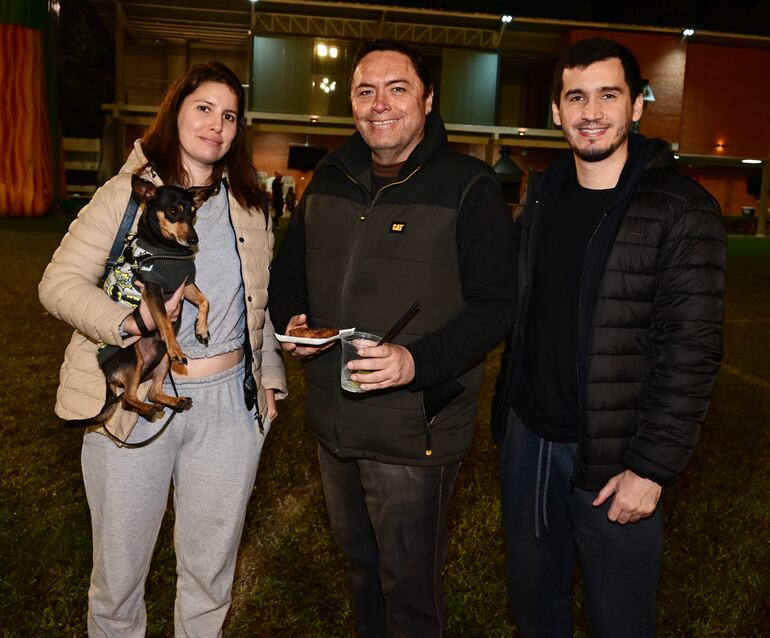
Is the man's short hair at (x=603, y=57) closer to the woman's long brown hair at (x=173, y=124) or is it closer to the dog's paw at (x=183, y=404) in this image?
the woman's long brown hair at (x=173, y=124)

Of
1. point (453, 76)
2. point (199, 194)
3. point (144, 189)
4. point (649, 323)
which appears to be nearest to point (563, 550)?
point (649, 323)

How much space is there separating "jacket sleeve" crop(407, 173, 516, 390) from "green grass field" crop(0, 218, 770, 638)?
169 cm

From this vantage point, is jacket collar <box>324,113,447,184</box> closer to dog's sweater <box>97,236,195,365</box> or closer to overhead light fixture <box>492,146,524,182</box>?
dog's sweater <box>97,236,195,365</box>

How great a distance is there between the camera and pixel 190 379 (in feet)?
8.61

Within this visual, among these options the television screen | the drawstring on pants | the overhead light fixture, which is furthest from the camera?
the television screen

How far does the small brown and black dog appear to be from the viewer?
2406 mm

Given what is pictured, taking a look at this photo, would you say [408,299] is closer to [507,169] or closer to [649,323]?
[649,323]

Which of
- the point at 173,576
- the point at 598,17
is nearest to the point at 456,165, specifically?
the point at 173,576

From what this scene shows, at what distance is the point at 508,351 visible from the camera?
111 inches

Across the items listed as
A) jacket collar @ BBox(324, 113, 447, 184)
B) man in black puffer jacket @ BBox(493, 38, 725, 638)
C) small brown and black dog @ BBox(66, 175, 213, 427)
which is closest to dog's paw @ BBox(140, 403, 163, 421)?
small brown and black dog @ BBox(66, 175, 213, 427)

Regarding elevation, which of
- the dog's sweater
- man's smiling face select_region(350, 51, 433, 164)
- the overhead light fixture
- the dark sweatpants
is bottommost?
the dark sweatpants

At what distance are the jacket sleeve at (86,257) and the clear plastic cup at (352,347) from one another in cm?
69

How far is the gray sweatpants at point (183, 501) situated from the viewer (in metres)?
2.60

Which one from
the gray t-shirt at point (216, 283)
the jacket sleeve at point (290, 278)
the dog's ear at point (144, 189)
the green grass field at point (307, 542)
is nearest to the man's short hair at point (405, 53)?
the jacket sleeve at point (290, 278)
